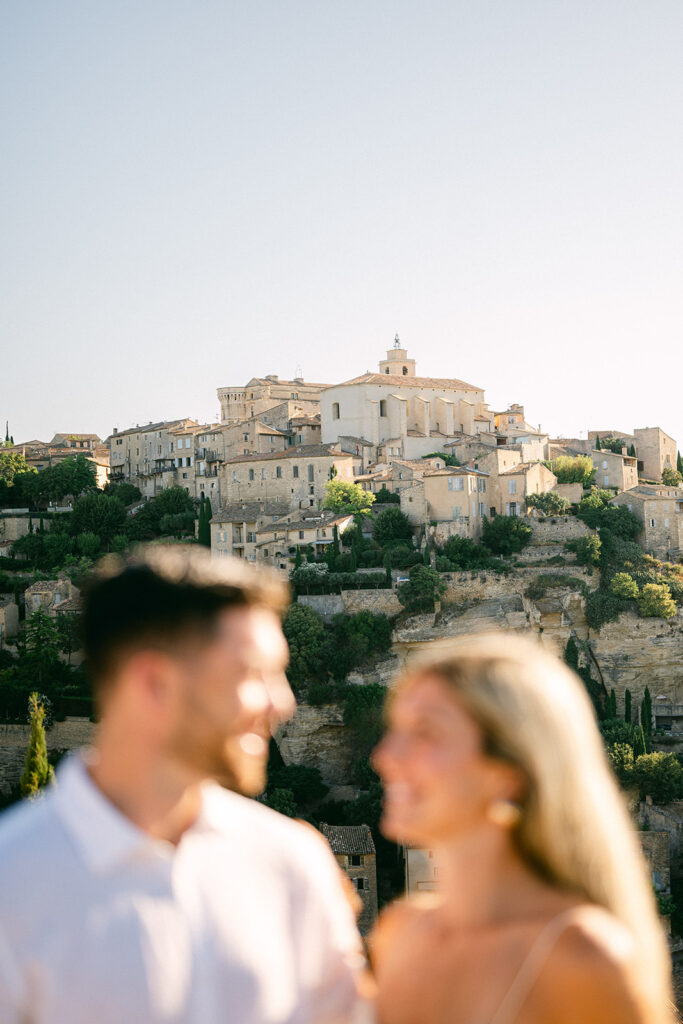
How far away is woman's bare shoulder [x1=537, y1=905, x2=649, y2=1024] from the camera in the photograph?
1.59 metres

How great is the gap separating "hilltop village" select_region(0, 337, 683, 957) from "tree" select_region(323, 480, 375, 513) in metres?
0.08

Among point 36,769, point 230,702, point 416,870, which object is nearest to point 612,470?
point 416,870

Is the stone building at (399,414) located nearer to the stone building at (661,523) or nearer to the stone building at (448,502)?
the stone building at (448,502)

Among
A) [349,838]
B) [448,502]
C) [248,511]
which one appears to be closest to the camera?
[349,838]

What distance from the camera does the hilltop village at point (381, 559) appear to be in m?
30.6

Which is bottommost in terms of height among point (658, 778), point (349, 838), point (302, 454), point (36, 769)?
point (349, 838)

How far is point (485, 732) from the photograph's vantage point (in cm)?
172

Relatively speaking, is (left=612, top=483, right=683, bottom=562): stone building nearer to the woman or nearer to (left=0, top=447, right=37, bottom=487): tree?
(left=0, top=447, right=37, bottom=487): tree

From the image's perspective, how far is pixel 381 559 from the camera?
3653cm

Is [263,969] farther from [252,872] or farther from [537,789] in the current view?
[537,789]

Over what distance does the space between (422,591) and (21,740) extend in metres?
13.3

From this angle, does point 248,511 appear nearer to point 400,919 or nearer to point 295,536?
point 295,536

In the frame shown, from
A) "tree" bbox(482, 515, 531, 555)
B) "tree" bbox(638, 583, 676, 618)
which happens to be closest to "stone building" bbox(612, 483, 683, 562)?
"tree" bbox(638, 583, 676, 618)

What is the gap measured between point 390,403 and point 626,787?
2592 cm
